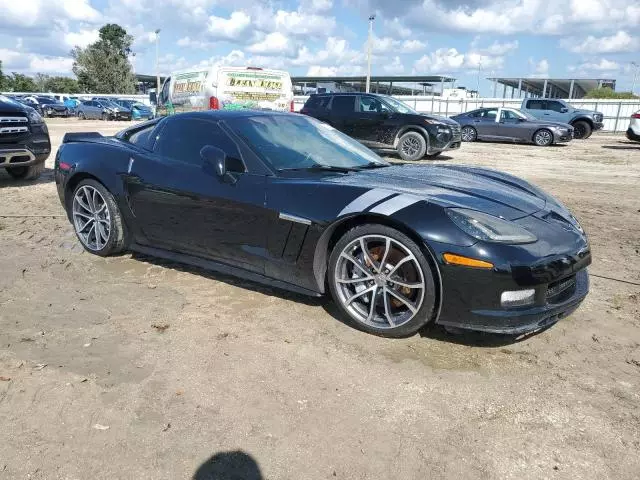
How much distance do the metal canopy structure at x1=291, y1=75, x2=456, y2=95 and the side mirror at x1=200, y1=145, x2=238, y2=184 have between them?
202 feet

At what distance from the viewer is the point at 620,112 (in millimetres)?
30391

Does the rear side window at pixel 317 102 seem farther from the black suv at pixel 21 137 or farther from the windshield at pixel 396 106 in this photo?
the black suv at pixel 21 137

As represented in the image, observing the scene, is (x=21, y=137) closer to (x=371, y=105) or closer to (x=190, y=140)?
(x=190, y=140)

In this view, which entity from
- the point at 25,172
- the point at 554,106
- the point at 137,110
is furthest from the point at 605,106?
the point at 25,172

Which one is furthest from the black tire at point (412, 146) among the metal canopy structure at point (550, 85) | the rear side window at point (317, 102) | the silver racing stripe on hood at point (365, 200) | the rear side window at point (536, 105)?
the metal canopy structure at point (550, 85)

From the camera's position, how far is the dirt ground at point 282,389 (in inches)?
86.0

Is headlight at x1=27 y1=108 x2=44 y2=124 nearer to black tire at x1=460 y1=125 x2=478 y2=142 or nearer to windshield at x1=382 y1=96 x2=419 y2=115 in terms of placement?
windshield at x1=382 y1=96 x2=419 y2=115

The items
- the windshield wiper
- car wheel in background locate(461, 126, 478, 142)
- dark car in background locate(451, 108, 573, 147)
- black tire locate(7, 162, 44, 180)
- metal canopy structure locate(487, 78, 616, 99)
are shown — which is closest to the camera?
the windshield wiper

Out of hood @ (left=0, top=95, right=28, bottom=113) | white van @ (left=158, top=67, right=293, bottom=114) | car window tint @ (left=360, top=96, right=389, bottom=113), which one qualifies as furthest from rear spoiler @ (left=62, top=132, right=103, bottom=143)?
car window tint @ (left=360, top=96, right=389, bottom=113)

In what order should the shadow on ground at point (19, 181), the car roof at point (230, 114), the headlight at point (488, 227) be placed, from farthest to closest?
the shadow on ground at point (19, 181)
the car roof at point (230, 114)
the headlight at point (488, 227)

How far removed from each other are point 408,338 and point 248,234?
127 centimetres

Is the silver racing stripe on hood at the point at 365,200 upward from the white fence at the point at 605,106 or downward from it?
upward

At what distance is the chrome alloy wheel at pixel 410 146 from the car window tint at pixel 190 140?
8903 mm

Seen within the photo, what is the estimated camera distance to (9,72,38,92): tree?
79450 mm
